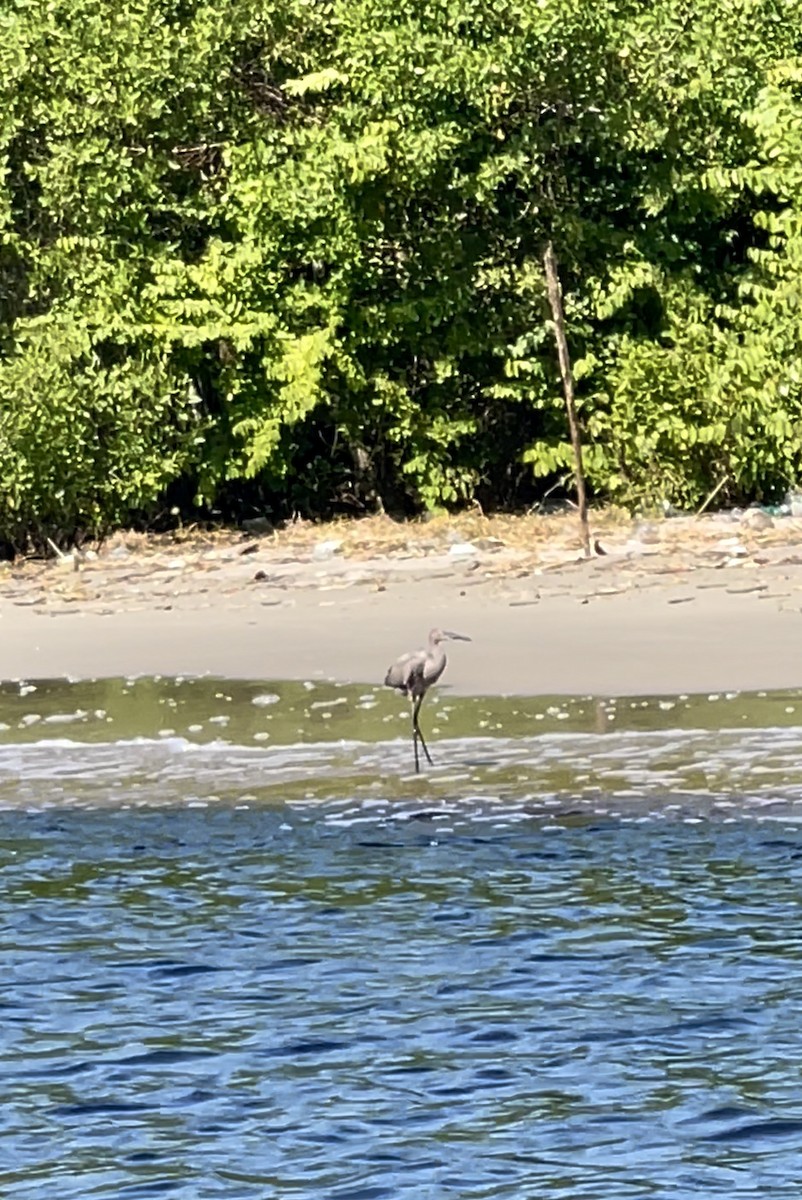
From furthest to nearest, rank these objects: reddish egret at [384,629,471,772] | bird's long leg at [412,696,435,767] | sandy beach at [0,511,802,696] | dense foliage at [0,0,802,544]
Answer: dense foliage at [0,0,802,544] → sandy beach at [0,511,802,696] → reddish egret at [384,629,471,772] → bird's long leg at [412,696,435,767]

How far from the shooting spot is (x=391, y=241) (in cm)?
1995

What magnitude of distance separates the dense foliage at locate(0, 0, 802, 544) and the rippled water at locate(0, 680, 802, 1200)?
684 cm

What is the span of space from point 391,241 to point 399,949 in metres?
12.3

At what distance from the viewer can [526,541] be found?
17984mm

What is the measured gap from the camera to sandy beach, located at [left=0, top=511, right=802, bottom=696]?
13.3m

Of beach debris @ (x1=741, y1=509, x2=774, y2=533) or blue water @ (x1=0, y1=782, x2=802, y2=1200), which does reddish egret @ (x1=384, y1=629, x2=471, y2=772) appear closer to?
blue water @ (x1=0, y1=782, x2=802, y2=1200)

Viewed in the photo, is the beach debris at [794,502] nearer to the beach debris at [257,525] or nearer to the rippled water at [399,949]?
the beach debris at [257,525]

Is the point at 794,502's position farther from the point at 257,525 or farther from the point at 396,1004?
the point at 396,1004

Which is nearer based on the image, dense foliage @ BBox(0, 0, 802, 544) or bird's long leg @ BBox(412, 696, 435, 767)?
bird's long leg @ BBox(412, 696, 435, 767)

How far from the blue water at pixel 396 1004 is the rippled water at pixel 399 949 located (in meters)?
0.02

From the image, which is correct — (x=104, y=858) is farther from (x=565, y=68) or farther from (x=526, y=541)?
(x=565, y=68)

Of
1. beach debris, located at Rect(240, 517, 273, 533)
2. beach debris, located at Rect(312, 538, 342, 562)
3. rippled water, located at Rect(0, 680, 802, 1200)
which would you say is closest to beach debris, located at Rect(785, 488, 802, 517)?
beach debris, located at Rect(312, 538, 342, 562)

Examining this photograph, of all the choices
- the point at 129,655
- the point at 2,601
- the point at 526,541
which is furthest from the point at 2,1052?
the point at 526,541

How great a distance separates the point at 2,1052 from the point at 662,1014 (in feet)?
6.60
